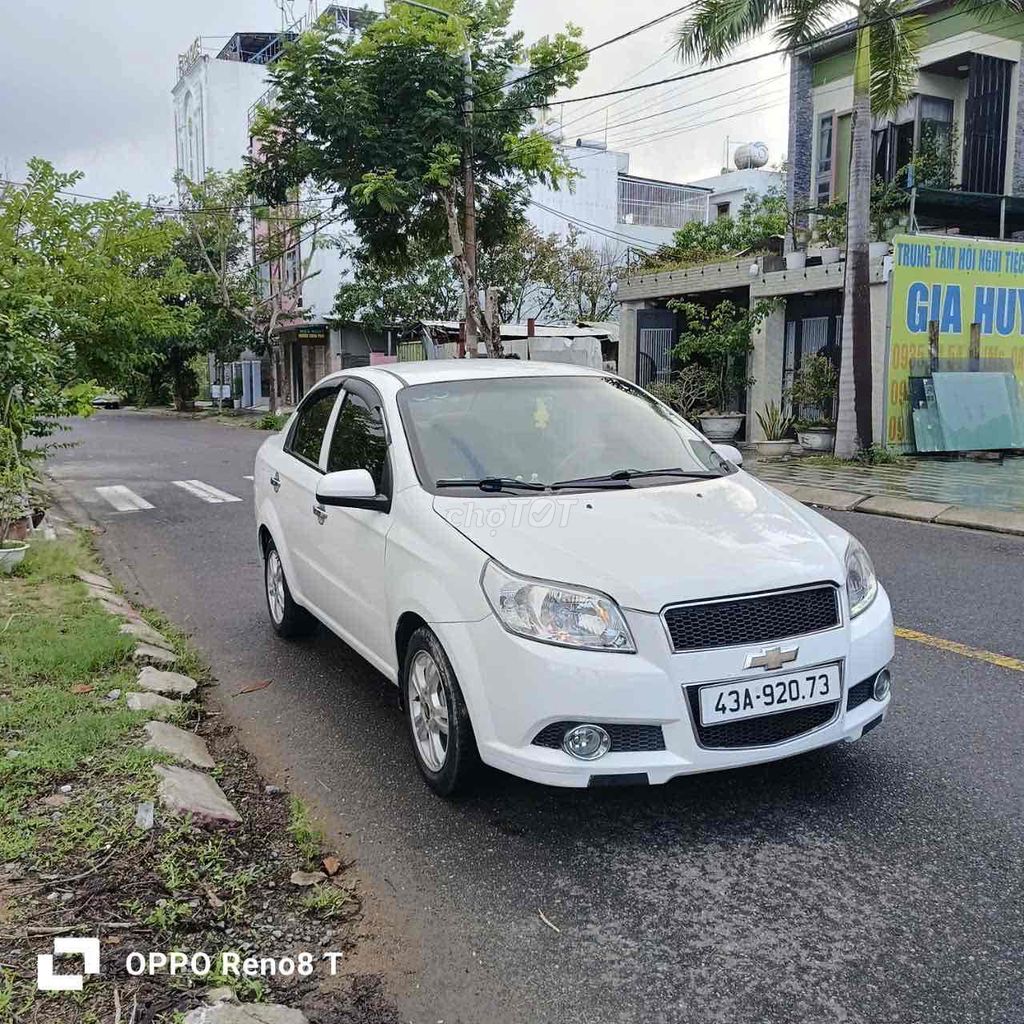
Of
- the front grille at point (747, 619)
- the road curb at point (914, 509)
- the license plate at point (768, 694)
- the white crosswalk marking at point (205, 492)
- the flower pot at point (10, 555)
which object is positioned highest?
the front grille at point (747, 619)

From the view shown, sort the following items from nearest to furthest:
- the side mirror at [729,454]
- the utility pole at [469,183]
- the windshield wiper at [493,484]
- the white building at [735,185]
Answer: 1. the windshield wiper at [493,484]
2. the side mirror at [729,454]
3. the utility pole at [469,183]
4. the white building at [735,185]

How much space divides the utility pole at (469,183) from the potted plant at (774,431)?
584 centimetres

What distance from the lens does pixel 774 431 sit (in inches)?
685

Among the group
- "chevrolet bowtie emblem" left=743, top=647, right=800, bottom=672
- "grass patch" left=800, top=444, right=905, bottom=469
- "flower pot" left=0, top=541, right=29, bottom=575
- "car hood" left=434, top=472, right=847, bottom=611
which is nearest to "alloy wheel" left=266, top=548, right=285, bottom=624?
"car hood" left=434, top=472, right=847, bottom=611

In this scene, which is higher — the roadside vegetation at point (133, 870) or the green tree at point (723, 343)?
the green tree at point (723, 343)

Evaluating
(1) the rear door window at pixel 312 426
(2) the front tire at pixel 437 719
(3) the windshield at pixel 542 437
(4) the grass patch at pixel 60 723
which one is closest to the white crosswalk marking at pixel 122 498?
(4) the grass patch at pixel 60 723

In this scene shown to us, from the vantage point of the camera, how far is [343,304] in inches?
1355

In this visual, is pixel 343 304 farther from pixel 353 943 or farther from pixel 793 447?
pixel 353 943

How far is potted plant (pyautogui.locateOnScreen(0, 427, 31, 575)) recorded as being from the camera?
745 centimetres

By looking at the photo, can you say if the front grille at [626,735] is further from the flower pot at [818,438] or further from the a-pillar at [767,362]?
the a-pillar at [767,362]

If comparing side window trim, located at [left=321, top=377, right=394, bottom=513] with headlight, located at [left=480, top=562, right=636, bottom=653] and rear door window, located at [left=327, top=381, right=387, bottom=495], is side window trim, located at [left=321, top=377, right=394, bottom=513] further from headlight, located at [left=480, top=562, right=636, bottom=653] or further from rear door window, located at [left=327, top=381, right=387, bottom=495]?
headlight, located at [left=480, top=562, right=636, bottom=653]

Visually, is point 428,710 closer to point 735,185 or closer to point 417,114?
point 417,114

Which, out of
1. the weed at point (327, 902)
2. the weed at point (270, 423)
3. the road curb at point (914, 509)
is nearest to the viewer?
the weed at point (327, 902)

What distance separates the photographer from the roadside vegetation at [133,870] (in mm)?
2572
